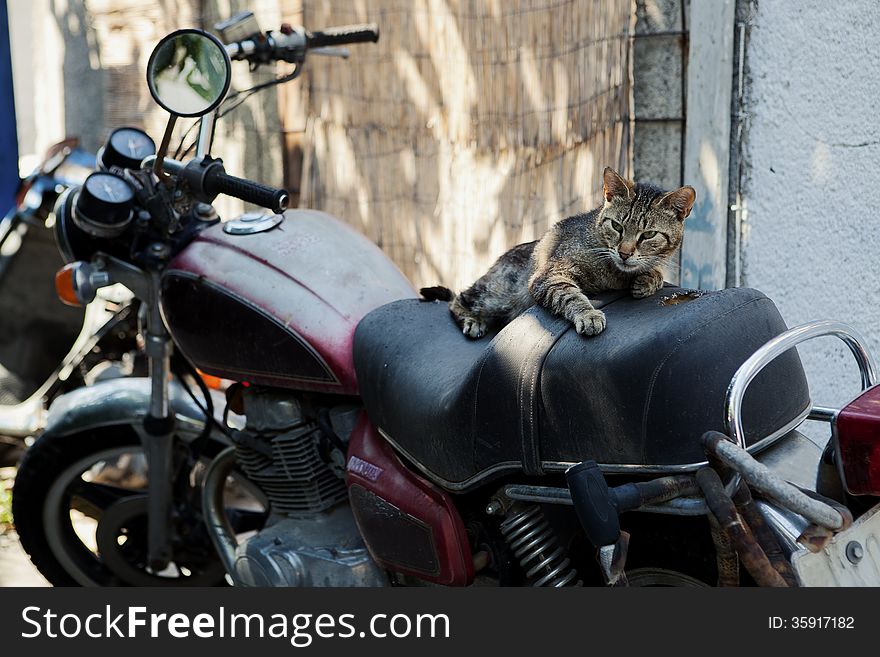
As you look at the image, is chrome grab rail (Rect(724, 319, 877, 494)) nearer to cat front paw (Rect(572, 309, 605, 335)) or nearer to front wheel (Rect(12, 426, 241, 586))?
cat front paw (Rect(572, 309, 605, 335))

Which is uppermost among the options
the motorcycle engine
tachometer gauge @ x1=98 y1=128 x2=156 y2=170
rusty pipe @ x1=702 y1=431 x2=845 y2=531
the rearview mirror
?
the rearview mirror

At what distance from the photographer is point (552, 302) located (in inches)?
84.7

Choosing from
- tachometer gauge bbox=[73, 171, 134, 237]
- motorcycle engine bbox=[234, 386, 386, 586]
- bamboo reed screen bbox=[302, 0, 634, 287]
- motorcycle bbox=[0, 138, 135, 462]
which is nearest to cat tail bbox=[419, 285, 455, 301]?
motorcycle engine bbox=[234, 386, 386, 586]

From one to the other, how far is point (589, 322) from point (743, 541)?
52 cm

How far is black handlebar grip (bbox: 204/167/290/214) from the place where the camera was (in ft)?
7.63

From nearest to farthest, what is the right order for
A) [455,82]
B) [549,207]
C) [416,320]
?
[416,320] < [549,207] < [455,82]

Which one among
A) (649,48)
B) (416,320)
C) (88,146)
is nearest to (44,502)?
(416,320)

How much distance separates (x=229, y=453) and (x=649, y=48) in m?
1.92

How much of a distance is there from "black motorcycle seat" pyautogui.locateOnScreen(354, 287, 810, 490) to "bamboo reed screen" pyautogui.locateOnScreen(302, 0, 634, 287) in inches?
62.3

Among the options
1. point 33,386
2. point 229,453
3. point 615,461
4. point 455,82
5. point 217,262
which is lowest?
point 33,386

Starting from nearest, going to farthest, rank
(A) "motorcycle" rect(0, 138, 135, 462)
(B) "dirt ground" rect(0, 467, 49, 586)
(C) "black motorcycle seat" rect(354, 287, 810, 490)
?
(C) "black motorcycle seat" rect(354, 287, 810, 490) < (B) "dirt ground" rect(0, 467, 49, 586) < (A) "motorcycle" rect(0, 138, 135, 462)

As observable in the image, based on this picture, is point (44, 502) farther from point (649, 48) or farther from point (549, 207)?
point (649, 48)

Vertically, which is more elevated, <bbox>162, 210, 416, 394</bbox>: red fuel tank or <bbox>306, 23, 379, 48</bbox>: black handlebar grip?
<bbox>306, 23, 379, 48</bbox>: black handlebar grip

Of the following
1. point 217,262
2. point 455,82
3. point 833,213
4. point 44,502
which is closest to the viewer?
point 217,262
